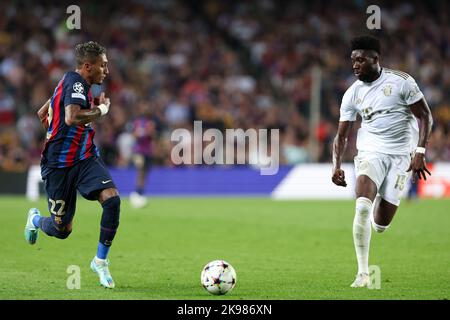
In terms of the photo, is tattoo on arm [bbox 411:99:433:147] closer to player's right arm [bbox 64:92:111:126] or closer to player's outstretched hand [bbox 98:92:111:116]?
player's outstretched hand [bbox 98:92:111:116]

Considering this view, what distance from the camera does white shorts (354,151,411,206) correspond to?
9562mm

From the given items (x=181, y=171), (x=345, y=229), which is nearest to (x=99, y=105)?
(x=345, y=229)

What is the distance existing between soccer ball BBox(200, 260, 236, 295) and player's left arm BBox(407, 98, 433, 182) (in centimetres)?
224

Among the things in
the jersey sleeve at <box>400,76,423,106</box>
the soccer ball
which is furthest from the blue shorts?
the jersey sleeve at <box>400,76,423,106</box>

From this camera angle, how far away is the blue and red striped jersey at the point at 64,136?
29.4 ft

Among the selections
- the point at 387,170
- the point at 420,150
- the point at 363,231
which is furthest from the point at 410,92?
the point at 363,231

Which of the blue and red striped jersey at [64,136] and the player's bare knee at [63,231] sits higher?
the blue and red striped jersey at [64,136]

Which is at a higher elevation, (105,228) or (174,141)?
(174,141)

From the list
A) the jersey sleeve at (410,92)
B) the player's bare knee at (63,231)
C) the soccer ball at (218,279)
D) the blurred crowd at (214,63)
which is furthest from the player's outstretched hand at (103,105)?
the blurred crowd at (214,63)

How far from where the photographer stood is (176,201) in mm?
23031

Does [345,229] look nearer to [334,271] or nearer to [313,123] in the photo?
[334,271]

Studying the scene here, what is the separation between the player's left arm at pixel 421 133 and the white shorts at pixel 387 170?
0.31 metres

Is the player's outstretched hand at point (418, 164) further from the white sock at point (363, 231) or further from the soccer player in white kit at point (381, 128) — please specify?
the white sock at point (363, 231)

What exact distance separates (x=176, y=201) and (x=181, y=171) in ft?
7.17
